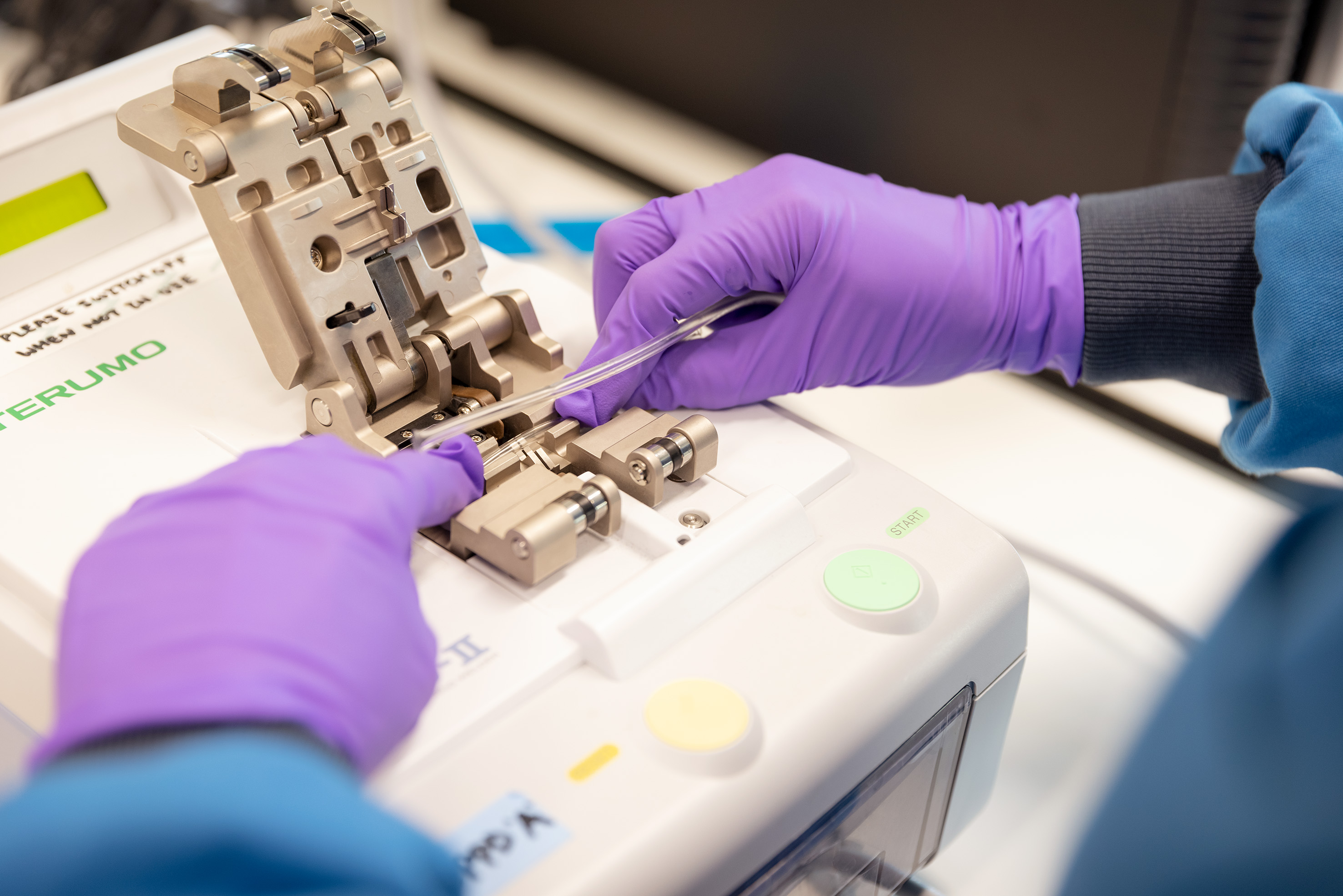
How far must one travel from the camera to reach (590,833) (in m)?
0.57

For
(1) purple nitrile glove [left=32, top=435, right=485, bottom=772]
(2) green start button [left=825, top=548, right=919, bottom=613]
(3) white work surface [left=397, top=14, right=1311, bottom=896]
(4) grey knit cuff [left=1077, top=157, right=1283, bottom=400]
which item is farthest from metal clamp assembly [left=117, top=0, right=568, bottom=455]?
(4) grey knit cuff [left=1077, top=157, right=1283, bottom=400]

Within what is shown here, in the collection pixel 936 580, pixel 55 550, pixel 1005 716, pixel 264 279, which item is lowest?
pixel 1005 716

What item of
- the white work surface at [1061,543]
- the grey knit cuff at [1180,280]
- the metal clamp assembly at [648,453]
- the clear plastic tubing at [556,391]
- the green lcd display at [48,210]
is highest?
the green lcd display at [48,210]

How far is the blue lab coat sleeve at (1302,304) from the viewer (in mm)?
814

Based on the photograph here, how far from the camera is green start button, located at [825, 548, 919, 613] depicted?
69cm

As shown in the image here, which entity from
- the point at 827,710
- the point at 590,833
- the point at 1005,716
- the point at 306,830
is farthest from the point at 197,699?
the point at 1005,716

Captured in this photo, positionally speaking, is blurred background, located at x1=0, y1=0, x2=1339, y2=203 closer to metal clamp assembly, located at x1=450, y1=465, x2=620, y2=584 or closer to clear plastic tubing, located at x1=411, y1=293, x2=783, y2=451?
clear plastic tubing, located at x1=411, y1=293, x2=783, y2=451

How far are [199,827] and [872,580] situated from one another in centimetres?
43

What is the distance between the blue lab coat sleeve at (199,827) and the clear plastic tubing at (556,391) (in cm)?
30

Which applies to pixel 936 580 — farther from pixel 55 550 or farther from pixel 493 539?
pixel 55 550

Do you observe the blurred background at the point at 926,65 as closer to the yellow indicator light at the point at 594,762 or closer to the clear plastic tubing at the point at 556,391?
the clear plastic tubing at the point at 556,391

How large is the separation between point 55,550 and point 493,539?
28 centimetres

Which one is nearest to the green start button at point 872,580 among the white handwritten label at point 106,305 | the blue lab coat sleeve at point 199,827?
the blue lab coat sleeve at point 199,827

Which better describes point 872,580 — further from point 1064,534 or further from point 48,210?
point 48,210
